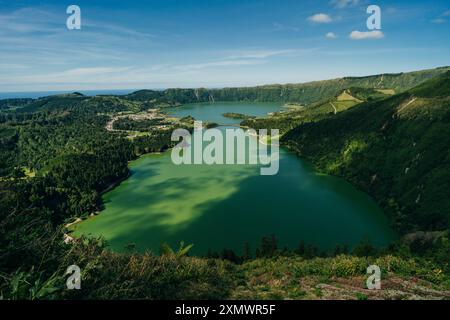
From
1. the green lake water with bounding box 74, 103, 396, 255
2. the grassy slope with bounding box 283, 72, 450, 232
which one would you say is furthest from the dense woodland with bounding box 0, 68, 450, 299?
the green lake water with bounding box 74, 103, 396, 255

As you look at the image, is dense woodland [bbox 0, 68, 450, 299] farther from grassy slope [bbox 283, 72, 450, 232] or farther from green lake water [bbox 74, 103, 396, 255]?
green lake water [bbox 74, 103, 396, 255]

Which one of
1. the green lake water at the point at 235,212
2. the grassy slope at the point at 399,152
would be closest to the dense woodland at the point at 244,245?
the grassy slope at the point at 399,152

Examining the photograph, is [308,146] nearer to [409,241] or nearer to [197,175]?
[197,175]

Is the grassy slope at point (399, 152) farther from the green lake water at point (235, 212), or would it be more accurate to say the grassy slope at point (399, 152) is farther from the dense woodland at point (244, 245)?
the green lake water at point (235, 212)

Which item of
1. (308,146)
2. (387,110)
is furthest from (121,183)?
(387,110)

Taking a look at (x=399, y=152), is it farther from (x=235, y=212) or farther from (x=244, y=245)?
(x=244, y=245)

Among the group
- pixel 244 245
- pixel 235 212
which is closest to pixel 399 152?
pixel 235 212
